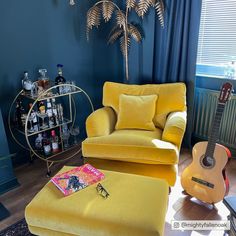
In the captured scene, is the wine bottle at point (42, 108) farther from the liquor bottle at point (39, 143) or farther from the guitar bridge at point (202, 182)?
the guitar bridge at point (202, 182)

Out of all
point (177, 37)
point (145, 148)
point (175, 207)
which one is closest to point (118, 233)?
point (145, 148)

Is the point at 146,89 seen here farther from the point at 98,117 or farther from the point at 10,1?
the point at 10,1

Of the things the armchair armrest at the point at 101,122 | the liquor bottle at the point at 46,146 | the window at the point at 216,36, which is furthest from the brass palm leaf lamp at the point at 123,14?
the liquor bottle at the point at 46,146

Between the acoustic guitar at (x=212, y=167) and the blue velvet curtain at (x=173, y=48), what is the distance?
0.76 meters

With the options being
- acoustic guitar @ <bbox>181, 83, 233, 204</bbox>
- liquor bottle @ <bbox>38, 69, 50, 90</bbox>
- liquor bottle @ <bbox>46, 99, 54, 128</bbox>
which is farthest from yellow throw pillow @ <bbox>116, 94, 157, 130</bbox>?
liquor bottle @ <bbox>38, 69, 50, 90</bbox>

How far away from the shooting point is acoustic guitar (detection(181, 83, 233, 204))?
1.66m

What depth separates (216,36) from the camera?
2365 millimetres

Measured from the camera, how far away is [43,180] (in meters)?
2.15

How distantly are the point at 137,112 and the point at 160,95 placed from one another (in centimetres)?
30

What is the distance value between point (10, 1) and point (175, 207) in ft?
7.11

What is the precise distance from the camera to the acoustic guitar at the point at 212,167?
1657 mm

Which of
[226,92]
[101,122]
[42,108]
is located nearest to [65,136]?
[42,108]

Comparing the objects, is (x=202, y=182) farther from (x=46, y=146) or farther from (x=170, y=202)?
(x=46, y=146)

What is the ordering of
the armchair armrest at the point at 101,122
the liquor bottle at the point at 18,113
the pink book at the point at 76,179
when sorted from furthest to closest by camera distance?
the liquor bottle at the point at 18,113, the armchair armrest at the point at 101,122, the pink book at the point at 76,179
